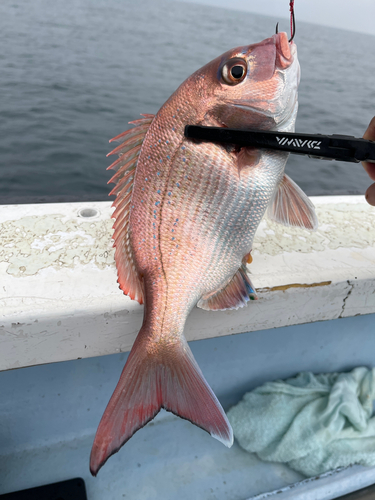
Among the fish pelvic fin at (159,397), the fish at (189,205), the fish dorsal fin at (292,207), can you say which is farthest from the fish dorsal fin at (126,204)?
the fish dorsal fin at (292,207)

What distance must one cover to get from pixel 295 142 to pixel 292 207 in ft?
0.79

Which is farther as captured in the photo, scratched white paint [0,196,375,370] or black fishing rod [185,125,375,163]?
scratched white paint [0,196,375,370]

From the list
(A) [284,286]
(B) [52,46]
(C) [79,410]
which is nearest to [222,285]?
(A) [284,286]

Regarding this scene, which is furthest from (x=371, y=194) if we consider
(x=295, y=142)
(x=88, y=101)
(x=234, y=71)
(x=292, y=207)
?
(x=88, y=101)

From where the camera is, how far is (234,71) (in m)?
0.76

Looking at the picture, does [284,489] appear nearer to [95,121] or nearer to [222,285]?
[222,285]

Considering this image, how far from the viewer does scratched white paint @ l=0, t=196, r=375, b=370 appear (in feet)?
3.00

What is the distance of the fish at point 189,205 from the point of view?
2.51ft

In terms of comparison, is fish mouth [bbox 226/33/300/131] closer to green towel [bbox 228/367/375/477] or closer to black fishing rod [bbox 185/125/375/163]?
black fishing rod [bbox 185/125/375/163]

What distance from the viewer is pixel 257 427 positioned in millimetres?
1476

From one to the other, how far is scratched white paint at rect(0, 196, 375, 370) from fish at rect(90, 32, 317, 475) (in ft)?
0.54

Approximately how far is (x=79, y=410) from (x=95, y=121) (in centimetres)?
566

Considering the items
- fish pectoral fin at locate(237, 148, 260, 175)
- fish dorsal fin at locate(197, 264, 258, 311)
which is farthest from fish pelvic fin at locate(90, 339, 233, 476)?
fish pectoral fin at locate(237, 148, 260, 175)

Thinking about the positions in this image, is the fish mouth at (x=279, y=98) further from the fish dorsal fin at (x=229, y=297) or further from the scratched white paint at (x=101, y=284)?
the scratched white paint at (x=101, y=284)
